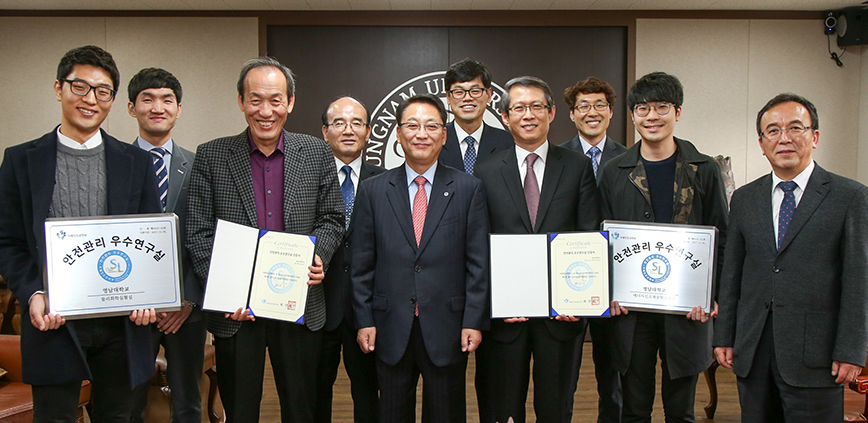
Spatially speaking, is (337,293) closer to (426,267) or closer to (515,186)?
(426,267)

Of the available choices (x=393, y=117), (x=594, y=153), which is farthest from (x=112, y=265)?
(x=393, y=117)

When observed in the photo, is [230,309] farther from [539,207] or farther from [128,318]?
[539,207]

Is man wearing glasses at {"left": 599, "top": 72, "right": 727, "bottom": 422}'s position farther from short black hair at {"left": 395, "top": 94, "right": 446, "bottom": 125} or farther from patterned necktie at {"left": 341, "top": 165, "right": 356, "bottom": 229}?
patterned necktie at {"left": 341, "top": 165, "right": 356, "bottom": 229}

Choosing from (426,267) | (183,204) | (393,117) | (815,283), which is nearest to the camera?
(815,283)

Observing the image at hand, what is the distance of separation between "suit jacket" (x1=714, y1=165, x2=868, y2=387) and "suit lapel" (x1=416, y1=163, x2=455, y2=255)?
3.87ft

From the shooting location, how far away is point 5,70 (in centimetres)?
571

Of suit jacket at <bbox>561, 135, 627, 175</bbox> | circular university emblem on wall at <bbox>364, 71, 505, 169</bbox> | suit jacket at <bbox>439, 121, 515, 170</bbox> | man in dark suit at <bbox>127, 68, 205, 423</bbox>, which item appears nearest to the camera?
man in dark suit at <bbox>127, 68, 205, 423</bbox>

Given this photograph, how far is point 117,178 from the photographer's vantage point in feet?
6.63

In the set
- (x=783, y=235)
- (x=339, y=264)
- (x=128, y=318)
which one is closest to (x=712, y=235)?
(x=783, y=235)

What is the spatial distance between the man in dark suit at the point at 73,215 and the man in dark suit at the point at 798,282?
229 centimetres

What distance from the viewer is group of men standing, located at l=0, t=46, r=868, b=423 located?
6.28 feet

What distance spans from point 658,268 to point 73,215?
2.29 meters

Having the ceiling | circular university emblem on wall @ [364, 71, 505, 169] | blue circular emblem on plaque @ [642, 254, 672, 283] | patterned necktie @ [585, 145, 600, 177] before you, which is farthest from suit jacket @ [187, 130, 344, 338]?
the ceiling

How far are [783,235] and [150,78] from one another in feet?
9.19
